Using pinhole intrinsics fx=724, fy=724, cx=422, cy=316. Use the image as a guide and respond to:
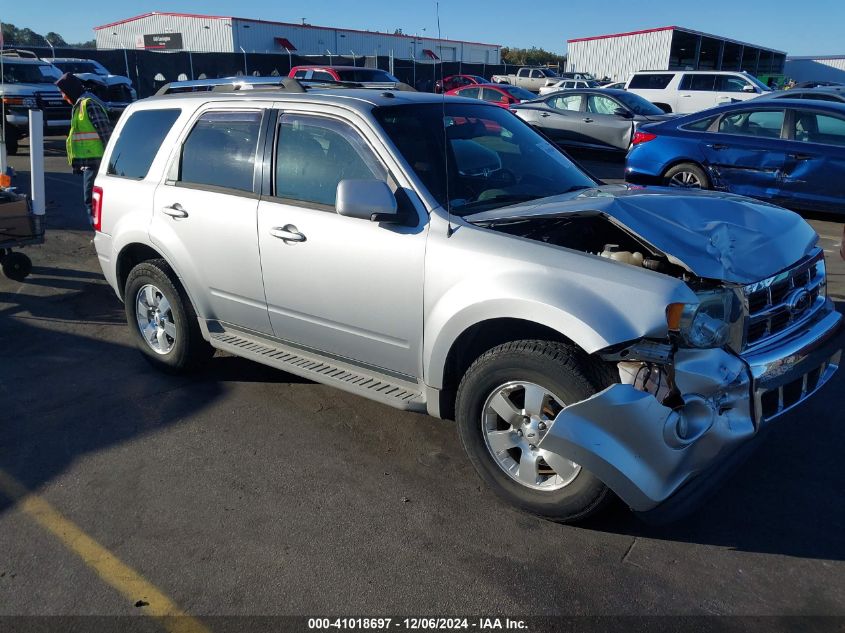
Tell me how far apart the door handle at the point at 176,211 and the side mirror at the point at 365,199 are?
5.04ft

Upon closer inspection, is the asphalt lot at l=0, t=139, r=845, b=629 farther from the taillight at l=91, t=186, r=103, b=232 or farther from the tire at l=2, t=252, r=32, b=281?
the tire at l=2, t=252, r=32, b=281

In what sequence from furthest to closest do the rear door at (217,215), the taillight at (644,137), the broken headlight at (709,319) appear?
the taillight at (644,137) → the rear door at (217,215) → the broken headlight at (709,319)

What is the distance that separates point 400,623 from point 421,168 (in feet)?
7.37

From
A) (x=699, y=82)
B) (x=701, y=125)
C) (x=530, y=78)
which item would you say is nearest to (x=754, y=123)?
(x=701, y=125)

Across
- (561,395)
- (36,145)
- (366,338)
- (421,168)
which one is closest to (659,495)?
(561,395)

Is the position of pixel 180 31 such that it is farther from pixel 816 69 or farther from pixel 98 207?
pixel 98 207

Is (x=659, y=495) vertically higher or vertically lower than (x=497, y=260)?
lower

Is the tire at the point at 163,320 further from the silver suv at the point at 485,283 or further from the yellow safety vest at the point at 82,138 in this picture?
the yellow safety vest at the point at 82,138

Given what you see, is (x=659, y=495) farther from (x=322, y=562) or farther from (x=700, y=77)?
(x=700, y=77)

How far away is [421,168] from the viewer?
3.87m

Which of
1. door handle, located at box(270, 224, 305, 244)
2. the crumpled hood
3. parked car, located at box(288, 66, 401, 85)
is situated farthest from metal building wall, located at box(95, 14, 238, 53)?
the crumpled hood

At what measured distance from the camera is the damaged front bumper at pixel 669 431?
2.86 meters

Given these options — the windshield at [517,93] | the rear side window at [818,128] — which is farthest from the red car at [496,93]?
the rear side window at [818,128]

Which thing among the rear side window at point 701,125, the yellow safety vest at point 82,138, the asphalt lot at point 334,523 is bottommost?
the asphalt lot at point 334,523
